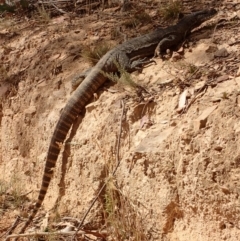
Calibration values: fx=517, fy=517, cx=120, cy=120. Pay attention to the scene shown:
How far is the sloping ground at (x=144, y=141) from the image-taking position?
347 cm

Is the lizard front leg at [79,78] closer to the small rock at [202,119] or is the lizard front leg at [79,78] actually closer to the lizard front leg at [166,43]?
the lizard front leg at [166,43]

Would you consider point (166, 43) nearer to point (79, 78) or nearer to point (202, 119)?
point (79, 78)

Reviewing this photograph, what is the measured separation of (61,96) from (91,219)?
1.45m

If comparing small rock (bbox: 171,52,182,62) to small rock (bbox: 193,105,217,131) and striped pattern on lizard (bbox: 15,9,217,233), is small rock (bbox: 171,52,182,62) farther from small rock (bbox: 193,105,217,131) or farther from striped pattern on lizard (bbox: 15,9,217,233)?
small rock (bbox: 193,105,217,131)

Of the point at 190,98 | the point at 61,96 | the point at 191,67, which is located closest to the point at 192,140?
the point at 190,98

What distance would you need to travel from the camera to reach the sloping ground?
3.47 meters

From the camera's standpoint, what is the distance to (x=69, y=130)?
4.87 m

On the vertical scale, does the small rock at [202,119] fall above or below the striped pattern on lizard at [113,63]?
below

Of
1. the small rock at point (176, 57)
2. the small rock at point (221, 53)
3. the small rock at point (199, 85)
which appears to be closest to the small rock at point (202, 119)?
the small rock at point (199, 85)

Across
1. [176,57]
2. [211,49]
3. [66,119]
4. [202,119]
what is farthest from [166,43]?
[202,119]

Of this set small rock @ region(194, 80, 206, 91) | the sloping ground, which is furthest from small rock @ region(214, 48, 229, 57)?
small rock @ region(194, 80, 206, 91)

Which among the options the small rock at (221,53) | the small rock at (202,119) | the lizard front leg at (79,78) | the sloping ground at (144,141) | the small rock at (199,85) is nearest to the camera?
the sloping ground at (144,141)

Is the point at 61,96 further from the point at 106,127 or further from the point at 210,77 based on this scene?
the point at 210,77

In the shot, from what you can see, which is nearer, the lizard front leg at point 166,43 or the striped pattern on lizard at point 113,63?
the striped pattern on lizard at point 113,63
